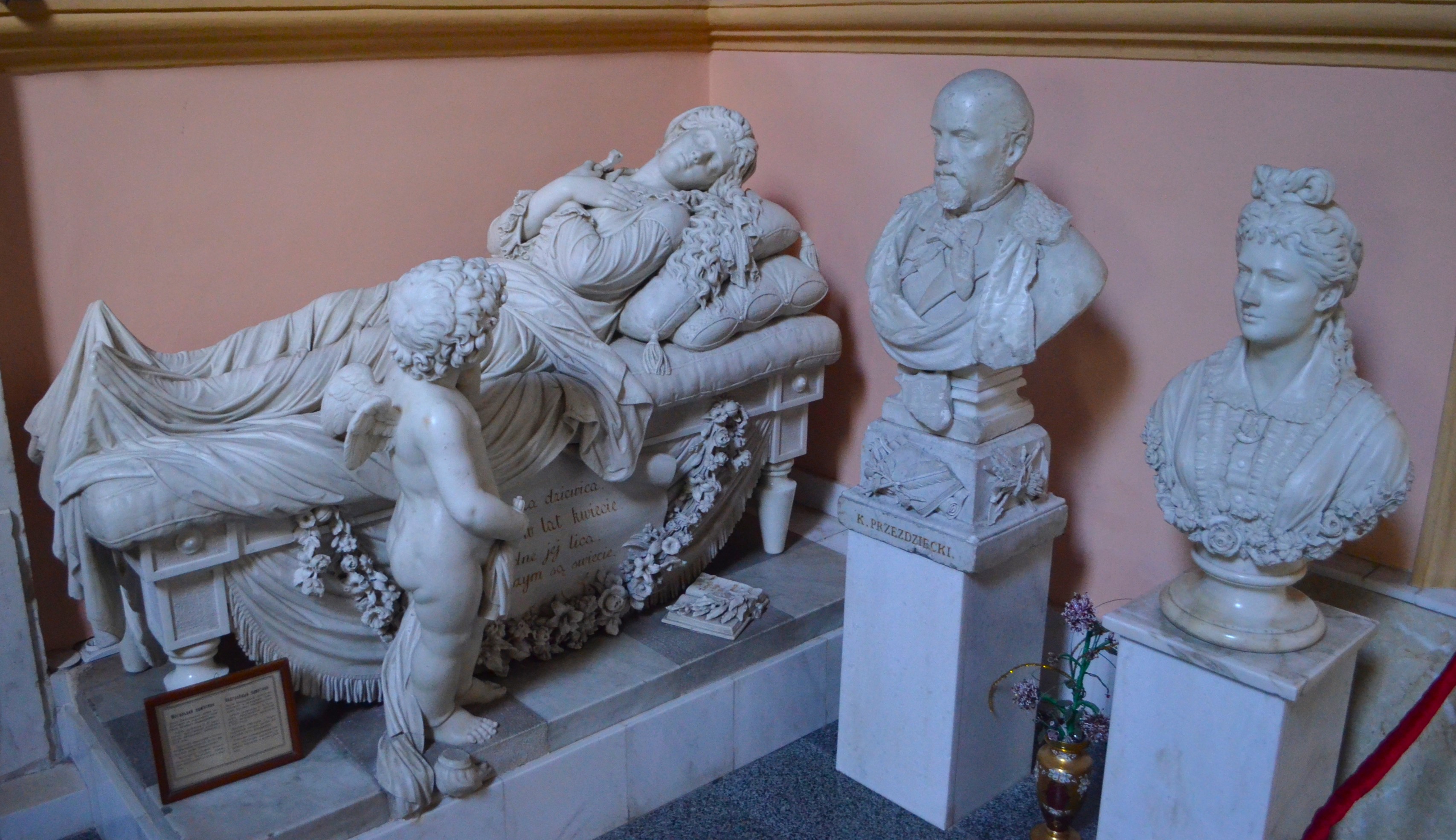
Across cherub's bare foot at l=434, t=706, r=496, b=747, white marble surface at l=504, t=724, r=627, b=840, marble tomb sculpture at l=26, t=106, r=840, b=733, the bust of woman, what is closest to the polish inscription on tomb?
marble tomb sculpture at l=26, t=106, r=840, b=733

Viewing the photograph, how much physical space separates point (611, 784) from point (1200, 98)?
7.68 ft

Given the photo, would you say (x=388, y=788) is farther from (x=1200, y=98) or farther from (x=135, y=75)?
(x=1200, y=98)

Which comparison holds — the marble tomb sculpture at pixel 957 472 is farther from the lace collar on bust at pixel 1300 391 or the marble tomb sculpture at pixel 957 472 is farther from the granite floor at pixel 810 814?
the lace collar on bust at pixel 1300 391

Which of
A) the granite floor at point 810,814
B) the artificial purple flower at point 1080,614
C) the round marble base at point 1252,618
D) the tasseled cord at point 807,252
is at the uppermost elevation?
the tasseled cord at point 807,252

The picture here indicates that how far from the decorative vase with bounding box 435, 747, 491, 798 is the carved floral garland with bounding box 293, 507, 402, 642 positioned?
0.39m

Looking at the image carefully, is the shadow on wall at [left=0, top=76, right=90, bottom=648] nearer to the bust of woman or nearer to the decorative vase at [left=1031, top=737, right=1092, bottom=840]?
the decorative vase at [left=1031, top=737, right=1092, bottom=840]

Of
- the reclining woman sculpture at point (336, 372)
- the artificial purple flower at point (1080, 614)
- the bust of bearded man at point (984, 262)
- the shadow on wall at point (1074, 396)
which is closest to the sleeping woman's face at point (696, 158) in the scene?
the reclining woman sculpture at point (336, 372)

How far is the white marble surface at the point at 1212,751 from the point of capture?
2.58 m

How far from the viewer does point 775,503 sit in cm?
395

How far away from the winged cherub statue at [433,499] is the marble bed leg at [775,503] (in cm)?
129

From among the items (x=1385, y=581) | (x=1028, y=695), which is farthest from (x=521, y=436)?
(x=1385, y=581)

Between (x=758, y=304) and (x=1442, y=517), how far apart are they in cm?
182

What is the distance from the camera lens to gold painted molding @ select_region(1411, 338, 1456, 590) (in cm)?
280

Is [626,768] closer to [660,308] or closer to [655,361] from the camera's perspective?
[655,361]
